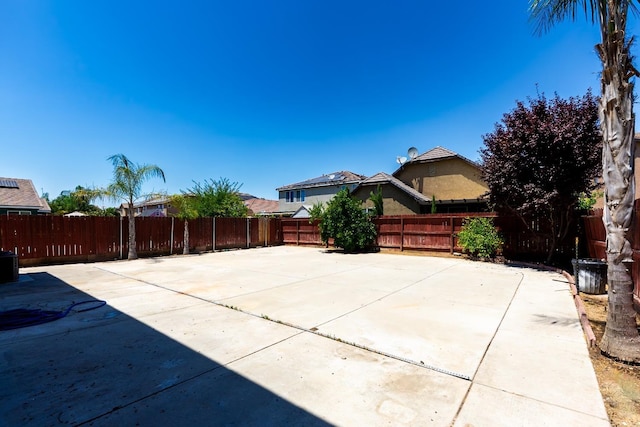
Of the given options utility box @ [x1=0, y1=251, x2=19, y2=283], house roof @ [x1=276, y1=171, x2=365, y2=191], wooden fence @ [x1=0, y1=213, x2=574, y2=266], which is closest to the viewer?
utility box @ [x1=0, y1=251, x2=19, y2=283]

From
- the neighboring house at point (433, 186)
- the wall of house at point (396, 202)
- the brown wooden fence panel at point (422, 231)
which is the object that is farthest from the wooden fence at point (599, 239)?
the wall of house at point (396, 202)

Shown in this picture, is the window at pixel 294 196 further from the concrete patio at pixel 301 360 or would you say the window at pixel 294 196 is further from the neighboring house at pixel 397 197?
the concrete patio at pixel 301 360

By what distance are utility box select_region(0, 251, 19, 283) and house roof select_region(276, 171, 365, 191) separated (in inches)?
991

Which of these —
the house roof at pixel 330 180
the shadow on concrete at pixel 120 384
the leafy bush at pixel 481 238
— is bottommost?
the shadow on concrete at pixel 120 384

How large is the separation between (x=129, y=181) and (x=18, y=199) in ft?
43.1

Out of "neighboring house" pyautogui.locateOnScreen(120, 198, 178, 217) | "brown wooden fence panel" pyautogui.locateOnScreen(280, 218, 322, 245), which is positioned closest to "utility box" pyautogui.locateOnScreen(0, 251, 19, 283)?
"neighboring house" pyautogui.locateOnScreen(120, 198, 178, 217)

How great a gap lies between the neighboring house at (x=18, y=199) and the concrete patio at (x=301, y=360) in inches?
688

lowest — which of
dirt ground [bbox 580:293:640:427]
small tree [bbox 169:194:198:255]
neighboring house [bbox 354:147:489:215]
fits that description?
dirt ground [bbox 580:293:640:427]

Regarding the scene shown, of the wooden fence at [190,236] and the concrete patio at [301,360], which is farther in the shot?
the wooden fence at [190,236]

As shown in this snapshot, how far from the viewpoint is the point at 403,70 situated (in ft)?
49.5

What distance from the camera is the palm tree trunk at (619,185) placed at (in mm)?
3504

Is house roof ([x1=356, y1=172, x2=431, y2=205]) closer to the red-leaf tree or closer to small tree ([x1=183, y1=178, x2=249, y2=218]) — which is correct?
small tree ([x1=183, y1=178, x2=249, y2=218])

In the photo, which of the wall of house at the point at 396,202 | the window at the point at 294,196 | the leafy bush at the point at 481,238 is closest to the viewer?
the leafy bush at the point at 481,238

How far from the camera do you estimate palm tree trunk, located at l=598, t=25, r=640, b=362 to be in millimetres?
3504
